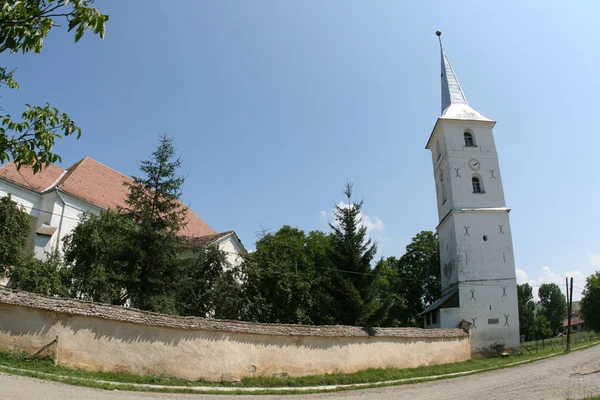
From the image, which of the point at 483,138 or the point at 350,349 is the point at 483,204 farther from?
the point at 350,349

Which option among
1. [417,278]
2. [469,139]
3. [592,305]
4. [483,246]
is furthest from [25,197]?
[592,305]

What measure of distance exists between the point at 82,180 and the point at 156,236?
11.4 m

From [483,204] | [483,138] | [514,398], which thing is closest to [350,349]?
[514,398]

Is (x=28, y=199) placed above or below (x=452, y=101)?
below

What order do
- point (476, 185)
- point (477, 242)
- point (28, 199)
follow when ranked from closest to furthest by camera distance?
point (28, 199) < point (477, 242) < point (476, 185)

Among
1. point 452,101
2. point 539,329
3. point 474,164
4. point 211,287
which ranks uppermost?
point 452,101

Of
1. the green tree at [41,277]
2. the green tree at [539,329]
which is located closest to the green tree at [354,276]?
the green tree at [41,277]

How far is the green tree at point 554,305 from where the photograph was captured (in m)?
81.3

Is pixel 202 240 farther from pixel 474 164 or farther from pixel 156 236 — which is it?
pixel 474 164

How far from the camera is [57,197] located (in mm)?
23938

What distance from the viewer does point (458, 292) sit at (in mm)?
26953

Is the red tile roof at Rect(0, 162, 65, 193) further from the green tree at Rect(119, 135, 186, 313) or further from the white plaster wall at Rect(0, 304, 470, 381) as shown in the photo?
the white plaster wall at Rect(0, 304, 470, 381)

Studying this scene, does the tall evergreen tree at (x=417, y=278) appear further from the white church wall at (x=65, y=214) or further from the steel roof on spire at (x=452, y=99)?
the white church wall at (x=65, y=214)

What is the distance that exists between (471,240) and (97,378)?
78.0 ft
